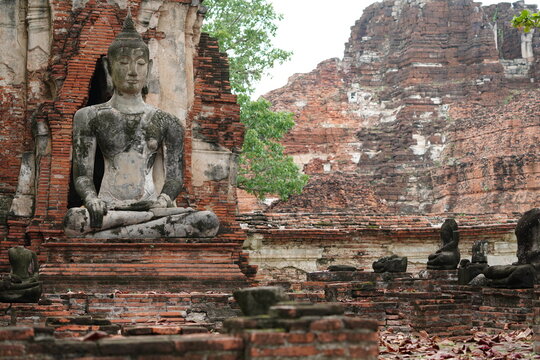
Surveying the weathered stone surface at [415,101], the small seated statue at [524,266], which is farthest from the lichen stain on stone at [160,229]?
the weathered stone surface at [415,101]

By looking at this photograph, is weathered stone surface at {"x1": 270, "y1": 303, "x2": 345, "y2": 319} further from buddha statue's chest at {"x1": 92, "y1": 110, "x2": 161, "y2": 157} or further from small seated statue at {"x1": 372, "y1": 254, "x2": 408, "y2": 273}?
small seated statue at {"x1": 372, "y1": 254, "x2": 408, "y2": 273}

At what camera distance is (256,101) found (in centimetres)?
2084

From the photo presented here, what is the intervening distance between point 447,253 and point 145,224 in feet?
18.5

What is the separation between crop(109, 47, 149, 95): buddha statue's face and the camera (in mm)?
9773

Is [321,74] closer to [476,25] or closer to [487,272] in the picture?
[476,25]

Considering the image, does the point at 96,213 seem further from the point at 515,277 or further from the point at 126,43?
the point at 515,277

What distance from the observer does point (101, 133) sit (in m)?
9.72

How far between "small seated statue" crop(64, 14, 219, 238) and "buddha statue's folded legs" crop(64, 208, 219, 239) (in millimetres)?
10

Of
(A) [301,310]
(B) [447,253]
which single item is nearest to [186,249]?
(A) [301,310]

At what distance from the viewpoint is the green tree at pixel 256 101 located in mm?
20734

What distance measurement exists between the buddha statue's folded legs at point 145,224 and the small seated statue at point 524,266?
2991mm

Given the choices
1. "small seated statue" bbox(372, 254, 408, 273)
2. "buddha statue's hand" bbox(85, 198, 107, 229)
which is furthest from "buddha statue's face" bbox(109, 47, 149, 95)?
"small seated statue" bbox(372, 254, 408, 273)

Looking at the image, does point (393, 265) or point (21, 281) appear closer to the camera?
point (21, 281)

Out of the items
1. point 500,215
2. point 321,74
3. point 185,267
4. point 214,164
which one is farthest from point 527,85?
point 185,267
